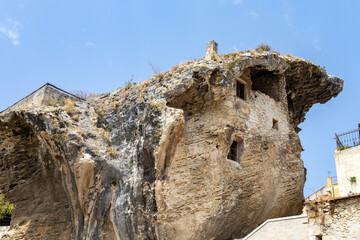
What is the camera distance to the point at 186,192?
15273mm

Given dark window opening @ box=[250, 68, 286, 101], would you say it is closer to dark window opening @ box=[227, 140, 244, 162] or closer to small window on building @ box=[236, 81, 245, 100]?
small window on building @ box=[236, 81, 245, 100]

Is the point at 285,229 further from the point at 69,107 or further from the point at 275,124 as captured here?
the point at 69,107

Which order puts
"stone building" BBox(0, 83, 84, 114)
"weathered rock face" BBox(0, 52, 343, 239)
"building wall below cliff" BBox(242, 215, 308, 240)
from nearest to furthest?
"building wall below cliff" BBox(242, 215, 308, 240), "weathered rock face" BBox(0, 52, 343, 239), "stone building" BBox(0, 83, 84, 114)

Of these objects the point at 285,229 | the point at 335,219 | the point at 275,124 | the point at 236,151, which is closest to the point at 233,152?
the point at 236,151

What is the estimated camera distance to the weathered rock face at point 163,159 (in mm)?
15016

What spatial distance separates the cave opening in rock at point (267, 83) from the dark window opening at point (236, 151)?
3639 millimetres

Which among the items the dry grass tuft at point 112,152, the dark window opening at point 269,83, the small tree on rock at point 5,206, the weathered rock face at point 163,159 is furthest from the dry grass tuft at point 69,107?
the dark window opening at point 269,83

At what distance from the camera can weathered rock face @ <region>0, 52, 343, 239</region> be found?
49.3 ft

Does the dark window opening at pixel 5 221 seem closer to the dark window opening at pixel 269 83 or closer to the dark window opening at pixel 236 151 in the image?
the dark window opening at pixel 236 151

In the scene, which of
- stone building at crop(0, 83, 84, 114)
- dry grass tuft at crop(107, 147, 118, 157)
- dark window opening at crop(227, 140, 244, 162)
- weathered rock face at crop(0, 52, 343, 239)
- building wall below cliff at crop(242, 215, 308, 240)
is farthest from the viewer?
stone building at crop(0, 83, 84, 114)

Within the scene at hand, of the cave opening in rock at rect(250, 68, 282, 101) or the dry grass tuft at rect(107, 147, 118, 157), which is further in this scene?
the cave opening in rock at rect(250, 68, 282, 101)

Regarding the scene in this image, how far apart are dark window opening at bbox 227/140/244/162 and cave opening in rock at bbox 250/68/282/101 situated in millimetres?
3639

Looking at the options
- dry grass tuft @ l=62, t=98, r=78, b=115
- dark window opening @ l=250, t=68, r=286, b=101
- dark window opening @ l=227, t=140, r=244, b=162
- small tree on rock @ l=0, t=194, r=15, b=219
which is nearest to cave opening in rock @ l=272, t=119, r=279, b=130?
dark window opening @ l=250, t=68, r=286, b=101

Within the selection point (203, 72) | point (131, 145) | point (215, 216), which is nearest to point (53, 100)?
point (131, 145)
